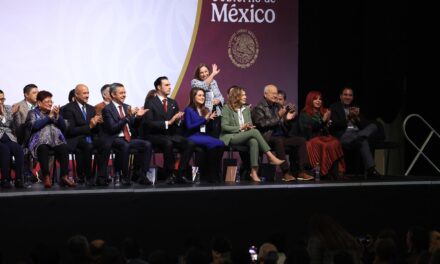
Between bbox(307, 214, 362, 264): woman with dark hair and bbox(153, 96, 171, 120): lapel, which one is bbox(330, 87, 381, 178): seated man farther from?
bbox(307, 214, 362, 264): woman with dark hair

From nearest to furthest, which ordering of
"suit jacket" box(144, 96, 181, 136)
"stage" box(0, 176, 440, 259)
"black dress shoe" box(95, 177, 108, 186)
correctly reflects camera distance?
"stage" box(0, 176, 440, 259)
"black dress shoe" box(95, 177, 108, 186)
"suit jacket" box(144, 96, 181, 136)

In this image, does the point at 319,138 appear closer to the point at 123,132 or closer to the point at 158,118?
the point at 158,118

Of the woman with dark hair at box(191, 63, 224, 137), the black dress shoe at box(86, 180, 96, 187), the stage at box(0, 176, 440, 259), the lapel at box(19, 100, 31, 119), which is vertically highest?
the woman with dark hair at box(191, 63, 224, 137)

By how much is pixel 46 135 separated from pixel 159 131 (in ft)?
3.97

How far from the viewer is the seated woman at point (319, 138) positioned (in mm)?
9391

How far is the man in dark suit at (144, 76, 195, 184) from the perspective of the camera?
8766 millimetres

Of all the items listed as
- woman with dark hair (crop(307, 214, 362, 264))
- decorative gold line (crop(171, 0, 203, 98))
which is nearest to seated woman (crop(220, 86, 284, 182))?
decorative gold line (crop(171, 0, 203, 98))

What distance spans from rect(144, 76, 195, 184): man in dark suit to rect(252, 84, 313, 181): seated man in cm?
86

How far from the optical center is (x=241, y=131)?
9109 millimetres

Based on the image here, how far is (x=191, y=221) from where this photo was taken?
8.12 meters

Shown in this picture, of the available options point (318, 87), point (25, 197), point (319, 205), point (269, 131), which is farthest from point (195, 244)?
point (318, 87)

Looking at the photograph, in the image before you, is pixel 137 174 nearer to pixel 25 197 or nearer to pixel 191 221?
pixel 191 221

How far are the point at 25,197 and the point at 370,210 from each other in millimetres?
3328

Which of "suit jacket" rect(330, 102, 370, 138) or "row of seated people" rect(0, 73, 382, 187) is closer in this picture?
"row of seated people" rect(0, 73, 382, 187)
